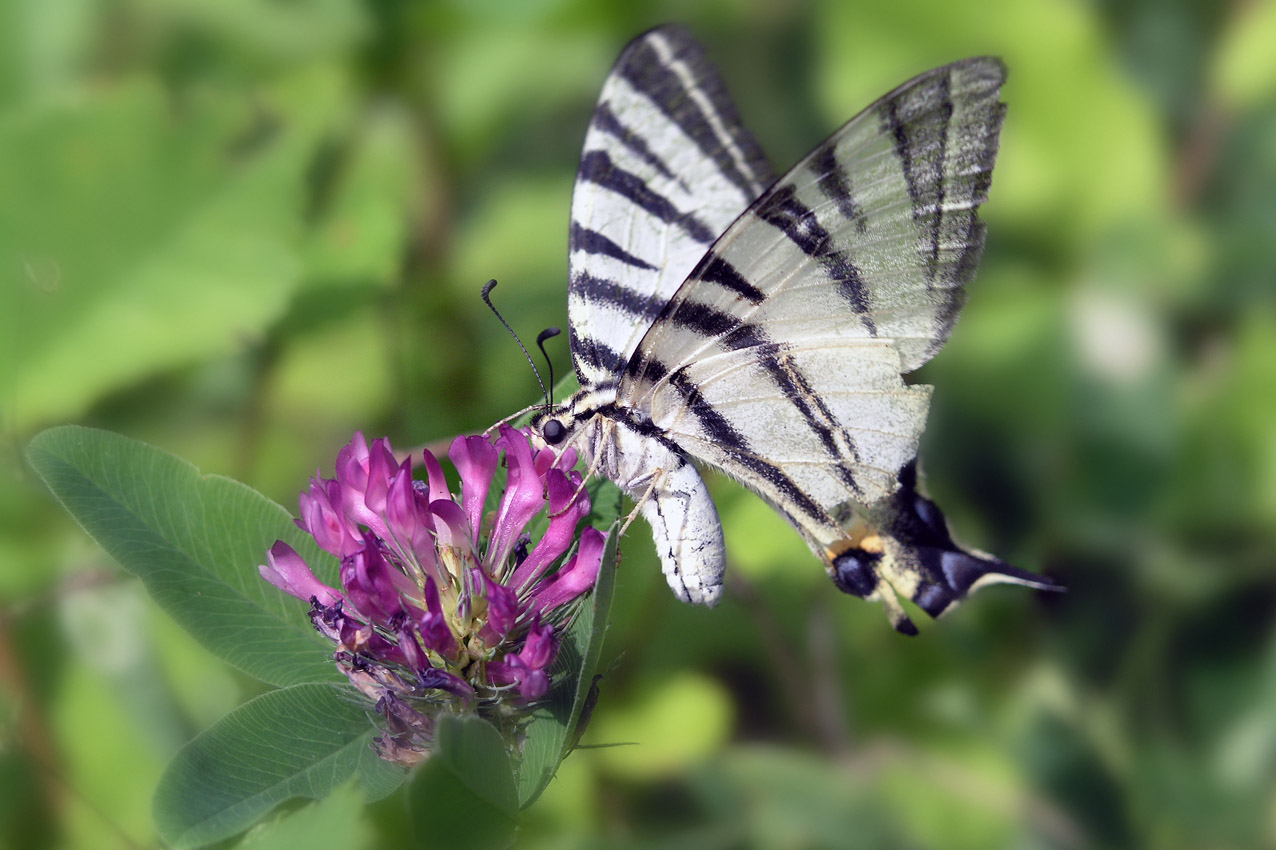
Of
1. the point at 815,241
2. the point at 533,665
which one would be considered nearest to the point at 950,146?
the point at 815,241

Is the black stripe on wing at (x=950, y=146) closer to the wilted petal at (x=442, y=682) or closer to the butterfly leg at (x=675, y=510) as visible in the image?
the butterfly leg at (x=675, y=510)

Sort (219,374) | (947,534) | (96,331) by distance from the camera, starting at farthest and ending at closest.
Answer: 1. (219,374)
2. (96,331)
3. (947,534)

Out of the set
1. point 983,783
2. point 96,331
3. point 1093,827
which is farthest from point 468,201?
point 1093,827

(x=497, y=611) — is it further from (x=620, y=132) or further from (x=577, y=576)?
(x=620, y=132)

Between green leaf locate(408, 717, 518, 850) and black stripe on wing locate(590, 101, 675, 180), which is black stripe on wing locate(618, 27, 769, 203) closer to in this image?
black stripe on wing locate(590, 101, 675, 180)

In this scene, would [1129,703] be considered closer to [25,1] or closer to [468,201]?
[468,201]
